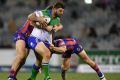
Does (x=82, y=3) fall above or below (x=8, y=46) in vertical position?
above

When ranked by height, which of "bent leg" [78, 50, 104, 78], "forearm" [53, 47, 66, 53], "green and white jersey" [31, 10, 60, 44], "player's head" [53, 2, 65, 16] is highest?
"player's head" [53, 2, 65, 16]

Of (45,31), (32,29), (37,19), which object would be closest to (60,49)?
(45,31)

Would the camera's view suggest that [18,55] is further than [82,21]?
Answer: No

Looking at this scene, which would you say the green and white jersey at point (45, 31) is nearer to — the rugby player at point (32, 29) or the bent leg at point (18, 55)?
the rugby player at point (32, 29)

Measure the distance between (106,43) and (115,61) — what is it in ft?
7.04

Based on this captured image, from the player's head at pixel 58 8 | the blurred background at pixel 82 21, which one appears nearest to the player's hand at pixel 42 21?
the player's head at pixel 58 8

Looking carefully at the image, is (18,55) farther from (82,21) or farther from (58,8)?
(82,21)

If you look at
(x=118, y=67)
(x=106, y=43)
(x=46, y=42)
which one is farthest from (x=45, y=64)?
(x=106, y=43)

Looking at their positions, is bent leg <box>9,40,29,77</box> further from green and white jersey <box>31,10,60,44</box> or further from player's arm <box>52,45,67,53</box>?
player's arm <box>52,45,67,53</box>

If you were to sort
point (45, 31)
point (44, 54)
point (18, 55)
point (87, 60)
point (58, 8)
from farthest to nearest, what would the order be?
point (87, 60) → point (45, 31) → point (18, 55) → point (58, 8) → point (44, 54)

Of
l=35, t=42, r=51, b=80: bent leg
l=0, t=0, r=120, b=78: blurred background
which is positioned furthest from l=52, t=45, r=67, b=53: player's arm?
l=0, t=0, r=120, b=78: blurred background

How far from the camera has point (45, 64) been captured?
12164 millimetres

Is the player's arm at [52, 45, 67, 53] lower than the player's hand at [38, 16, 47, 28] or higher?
lower

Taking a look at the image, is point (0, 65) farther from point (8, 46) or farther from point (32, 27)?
point (32, 27)
